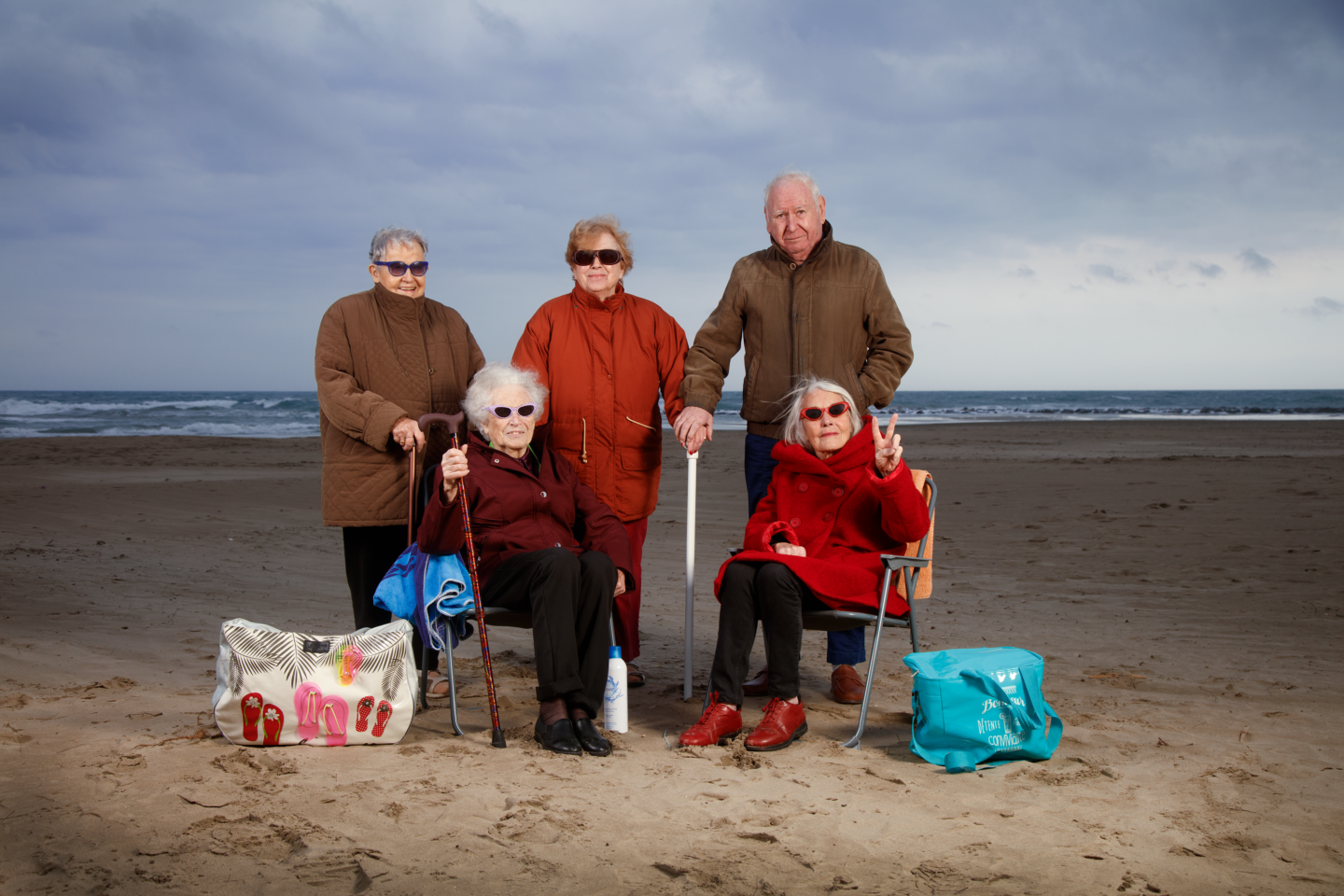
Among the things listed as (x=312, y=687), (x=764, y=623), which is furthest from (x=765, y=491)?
(x=312, y=687)

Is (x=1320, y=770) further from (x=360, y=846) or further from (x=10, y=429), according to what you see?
(x=10, y=429)

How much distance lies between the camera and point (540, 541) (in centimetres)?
343

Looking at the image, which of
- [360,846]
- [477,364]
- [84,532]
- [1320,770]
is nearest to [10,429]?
[84,532]

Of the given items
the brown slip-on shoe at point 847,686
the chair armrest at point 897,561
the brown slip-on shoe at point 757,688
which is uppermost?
the chair armrest at point 897,561

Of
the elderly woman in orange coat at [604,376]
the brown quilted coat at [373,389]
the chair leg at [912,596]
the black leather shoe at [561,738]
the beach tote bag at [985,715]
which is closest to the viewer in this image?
the beach tote bag at [985,715]

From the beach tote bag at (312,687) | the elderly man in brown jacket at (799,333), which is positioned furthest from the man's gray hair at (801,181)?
the beach tote bag at (312,687)

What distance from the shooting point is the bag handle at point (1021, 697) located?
9.70 feet

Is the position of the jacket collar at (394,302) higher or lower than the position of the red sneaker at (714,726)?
higher

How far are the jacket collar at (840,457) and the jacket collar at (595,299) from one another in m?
1.02

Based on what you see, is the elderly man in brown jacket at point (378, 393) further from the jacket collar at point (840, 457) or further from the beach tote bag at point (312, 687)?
the jacket collar at point (840, 457)

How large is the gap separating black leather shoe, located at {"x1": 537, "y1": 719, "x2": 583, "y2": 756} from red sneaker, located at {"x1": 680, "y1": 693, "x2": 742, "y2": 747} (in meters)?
0.36

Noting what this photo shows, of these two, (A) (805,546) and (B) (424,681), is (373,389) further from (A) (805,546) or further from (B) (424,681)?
(A) (805,546)

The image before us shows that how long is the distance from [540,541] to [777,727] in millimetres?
1048

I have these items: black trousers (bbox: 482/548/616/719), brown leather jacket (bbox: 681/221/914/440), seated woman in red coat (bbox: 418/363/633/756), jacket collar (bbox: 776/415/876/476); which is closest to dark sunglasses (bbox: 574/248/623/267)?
brown leather jacket (bbox: 681/221/914/440)
